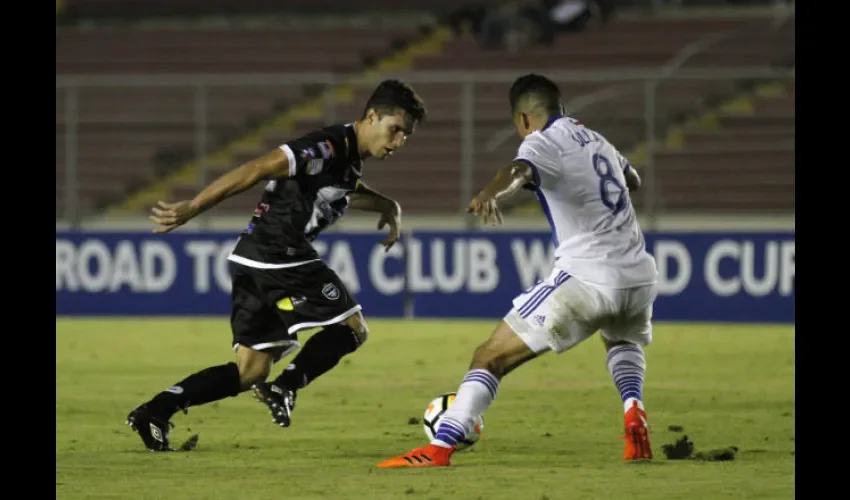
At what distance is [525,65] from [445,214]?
5.46 meters

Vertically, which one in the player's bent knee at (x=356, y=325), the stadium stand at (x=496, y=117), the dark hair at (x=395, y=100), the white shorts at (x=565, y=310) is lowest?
the player's bent knee at (x=356, y=325)

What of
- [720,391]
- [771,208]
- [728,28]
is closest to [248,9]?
[728,28]

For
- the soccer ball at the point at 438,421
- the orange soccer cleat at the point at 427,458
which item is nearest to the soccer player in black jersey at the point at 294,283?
the soccer ball at the point at 438,421

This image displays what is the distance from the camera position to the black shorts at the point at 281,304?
352 inches

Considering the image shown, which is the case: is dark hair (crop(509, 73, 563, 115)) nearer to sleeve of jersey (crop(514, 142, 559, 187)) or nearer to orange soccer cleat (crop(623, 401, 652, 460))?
sleeve of jersey (crop(514, 142, 559, 187))

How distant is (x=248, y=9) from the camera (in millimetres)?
29578

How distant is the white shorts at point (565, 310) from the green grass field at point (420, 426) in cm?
66

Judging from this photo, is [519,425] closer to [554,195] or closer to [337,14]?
[554,195]

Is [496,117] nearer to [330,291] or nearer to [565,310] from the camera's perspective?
[330,291]

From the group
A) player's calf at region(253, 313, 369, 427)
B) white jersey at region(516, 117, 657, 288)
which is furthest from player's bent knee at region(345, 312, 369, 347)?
white jersey at region(516, 117, 657, 288)

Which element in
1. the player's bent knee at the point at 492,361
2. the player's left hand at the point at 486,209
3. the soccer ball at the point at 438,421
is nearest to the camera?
the player's left hand at the point at 486,209

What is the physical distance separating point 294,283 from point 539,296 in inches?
61.7

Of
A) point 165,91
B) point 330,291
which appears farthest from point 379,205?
point 165,91

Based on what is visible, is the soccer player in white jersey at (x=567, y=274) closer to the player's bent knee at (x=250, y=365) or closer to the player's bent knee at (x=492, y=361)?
the player's bent knee at (x=492, y=361)
